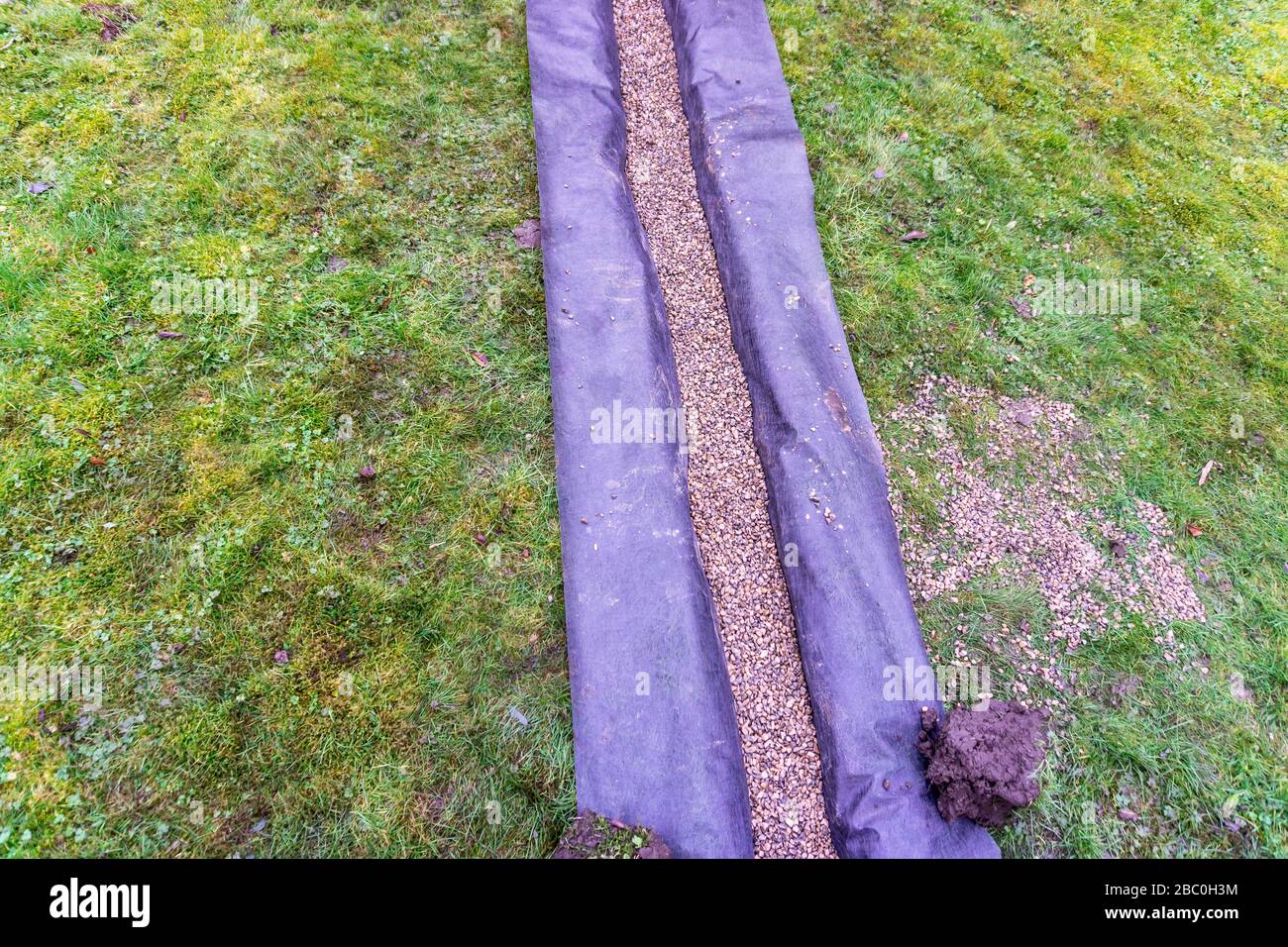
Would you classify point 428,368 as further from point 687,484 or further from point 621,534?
point 687,484

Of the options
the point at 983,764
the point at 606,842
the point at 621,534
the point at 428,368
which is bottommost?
the point at 606,842

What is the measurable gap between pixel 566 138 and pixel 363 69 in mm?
2220

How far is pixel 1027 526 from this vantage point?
420 centimetres

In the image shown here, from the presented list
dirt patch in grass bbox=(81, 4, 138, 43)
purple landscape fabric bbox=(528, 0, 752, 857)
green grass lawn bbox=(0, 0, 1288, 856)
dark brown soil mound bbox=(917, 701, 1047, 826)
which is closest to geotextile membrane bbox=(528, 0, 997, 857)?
purple landscape fabric bbox=(528, 0, 752, 857)

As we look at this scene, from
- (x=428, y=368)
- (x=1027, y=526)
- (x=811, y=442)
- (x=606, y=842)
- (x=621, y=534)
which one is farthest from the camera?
(x=428, y=368)

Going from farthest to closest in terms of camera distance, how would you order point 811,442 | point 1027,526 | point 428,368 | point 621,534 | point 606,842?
point 428,368, point 1027,526, point 811,442, point 621,534, point 606,842

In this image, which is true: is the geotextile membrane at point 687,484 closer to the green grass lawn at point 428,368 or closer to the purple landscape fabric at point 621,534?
the purple landscape fabric at point 621,534

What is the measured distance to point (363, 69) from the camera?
5.58 metres

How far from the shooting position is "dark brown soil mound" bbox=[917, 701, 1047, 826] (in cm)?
311

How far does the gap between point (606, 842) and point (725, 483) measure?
7.41ft

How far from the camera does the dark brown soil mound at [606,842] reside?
3066 millimetres

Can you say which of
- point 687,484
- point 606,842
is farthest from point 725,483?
point 606,842

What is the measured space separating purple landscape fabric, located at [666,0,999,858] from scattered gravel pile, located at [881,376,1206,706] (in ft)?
1.32

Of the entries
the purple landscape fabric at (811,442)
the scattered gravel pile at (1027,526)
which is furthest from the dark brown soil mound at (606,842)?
the scattered gravel pile at (1027,526)
